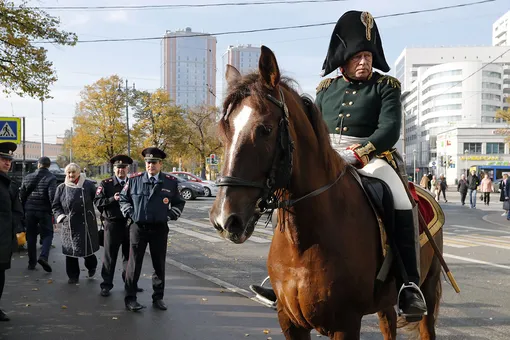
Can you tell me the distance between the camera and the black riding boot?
10.7ft

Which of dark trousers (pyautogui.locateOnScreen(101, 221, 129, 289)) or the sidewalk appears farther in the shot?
dark trousers (pyautogui.locateOnScreen(101, 221, 129, 289))

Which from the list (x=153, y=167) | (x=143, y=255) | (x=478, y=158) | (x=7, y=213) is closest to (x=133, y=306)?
(x=143, y=255)

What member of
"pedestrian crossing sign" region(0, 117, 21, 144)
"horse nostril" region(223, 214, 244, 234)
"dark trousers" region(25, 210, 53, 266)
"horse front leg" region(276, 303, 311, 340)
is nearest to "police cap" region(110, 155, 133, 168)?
"dark trousers" region(25, 210, 53, 266)

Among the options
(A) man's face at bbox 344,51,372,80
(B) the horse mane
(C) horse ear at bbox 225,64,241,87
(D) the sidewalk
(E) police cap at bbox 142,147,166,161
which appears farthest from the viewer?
(E) police cap at bbox 142,147,166,161

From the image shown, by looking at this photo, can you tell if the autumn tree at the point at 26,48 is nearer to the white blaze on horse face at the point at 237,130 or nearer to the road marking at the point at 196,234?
the road marking at the point at 196,234

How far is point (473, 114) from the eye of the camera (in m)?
88.2

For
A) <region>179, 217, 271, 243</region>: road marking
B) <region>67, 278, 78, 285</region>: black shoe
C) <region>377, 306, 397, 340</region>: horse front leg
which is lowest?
<region>179, 217, 271, 243</region>: road marking

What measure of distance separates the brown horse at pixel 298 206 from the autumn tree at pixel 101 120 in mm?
42088

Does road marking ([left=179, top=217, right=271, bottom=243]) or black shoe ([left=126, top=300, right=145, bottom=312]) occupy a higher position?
black shoe ([left=126, top=300, right=145, bottom=312])

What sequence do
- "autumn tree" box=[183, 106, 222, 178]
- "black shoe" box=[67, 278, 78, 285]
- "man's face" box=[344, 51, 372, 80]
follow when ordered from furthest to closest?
"autumn tree" box=[183, 106, 222, 178] < "black shoe" box=[67, 278, 78, 285] < "man's face" box=[344, 51, 372, 80]

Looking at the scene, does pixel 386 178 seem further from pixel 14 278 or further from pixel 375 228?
pixel 14 278

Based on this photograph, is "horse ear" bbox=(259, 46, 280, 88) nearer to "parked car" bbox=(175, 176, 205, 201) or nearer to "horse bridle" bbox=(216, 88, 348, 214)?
"horse bridle" bbox=(216, 88, 348, 214)

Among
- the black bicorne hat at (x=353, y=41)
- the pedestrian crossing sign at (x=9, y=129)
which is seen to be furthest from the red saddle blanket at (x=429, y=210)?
the pedestrian crossing sign at (x=9, y=129)

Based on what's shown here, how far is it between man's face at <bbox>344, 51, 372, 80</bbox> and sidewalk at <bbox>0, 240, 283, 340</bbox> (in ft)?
10.4
